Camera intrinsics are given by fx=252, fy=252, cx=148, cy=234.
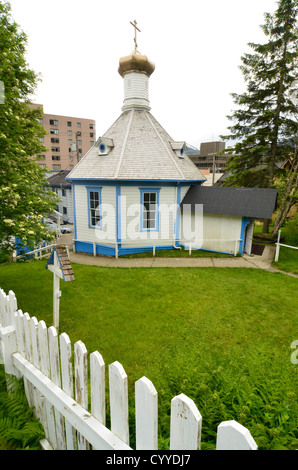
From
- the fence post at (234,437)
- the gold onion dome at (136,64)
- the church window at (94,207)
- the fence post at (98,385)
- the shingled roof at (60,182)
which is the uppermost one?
the gold onion dome at (136,64)

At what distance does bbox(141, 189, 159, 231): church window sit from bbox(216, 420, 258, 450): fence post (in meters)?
13.3

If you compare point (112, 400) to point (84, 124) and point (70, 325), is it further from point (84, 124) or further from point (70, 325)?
point (84, 124)

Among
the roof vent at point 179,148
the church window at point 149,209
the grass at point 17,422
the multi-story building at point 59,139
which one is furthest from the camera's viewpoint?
the multi-story building at point 59,139

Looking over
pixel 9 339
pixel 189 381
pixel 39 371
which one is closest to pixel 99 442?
pixel 39 371

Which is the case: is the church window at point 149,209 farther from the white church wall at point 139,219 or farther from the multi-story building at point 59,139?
the multi-story building at point 59,139

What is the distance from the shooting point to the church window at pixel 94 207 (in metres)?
15.0

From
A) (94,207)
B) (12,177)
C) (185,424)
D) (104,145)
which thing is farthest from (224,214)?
(185,424)

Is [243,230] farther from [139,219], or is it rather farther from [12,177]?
[12,177]

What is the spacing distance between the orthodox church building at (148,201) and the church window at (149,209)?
56 mm

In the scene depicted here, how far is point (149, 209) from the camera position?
14.8 metres

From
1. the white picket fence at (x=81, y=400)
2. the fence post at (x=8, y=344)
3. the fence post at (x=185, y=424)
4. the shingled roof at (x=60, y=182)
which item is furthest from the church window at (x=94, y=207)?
the shingled roof at (x=60, y=182)

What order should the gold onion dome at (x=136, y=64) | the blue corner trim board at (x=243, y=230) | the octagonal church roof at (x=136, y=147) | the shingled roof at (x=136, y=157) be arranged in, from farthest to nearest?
the gold onion dome at (x=136, y=64), the octagonal church roof at (x=136, y=147), the shingled roof at (x=136, y=157), the blue corner trim board at (x=243, y=230)

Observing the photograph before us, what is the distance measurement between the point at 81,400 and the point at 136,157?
44.7 ft
